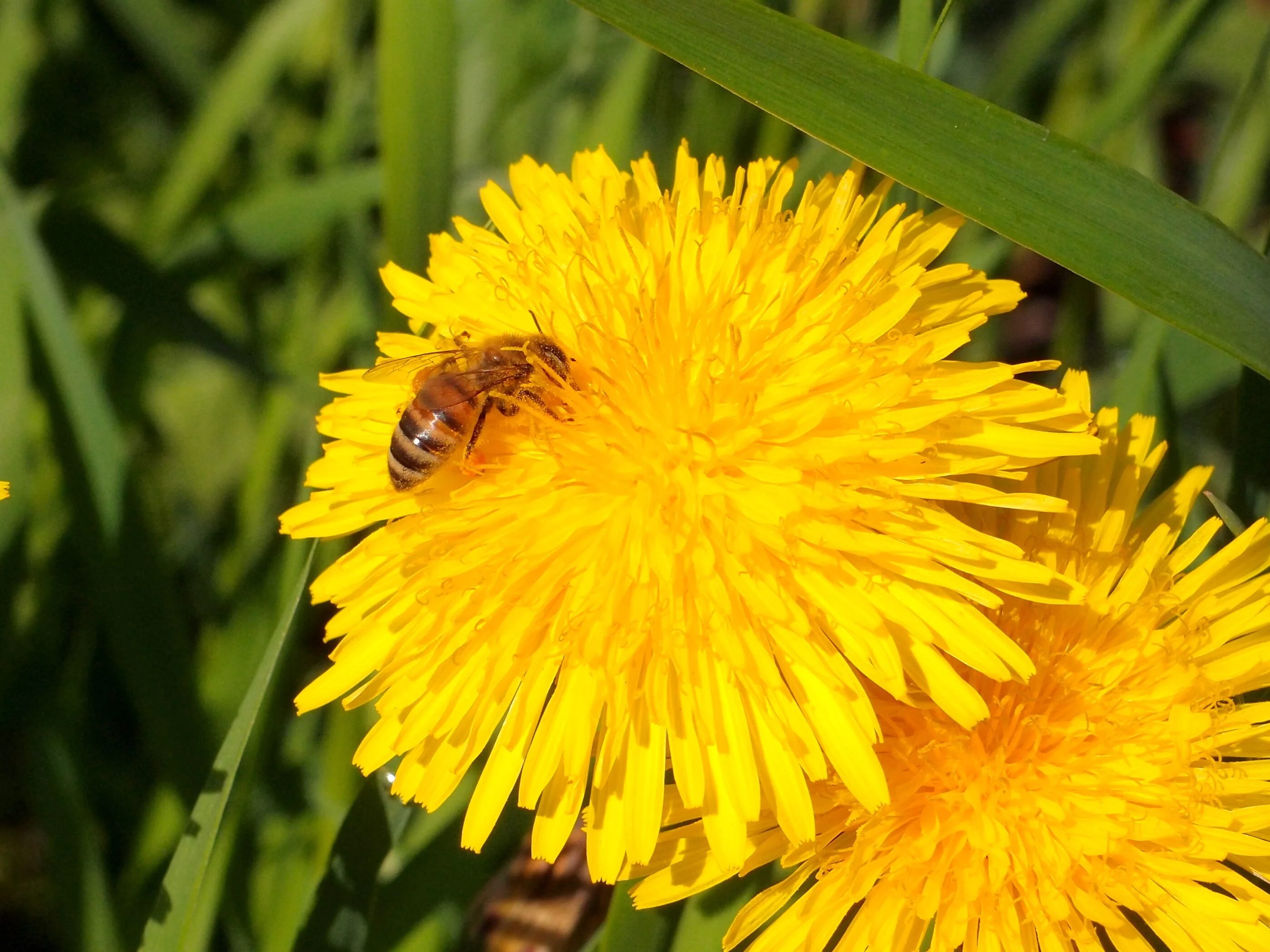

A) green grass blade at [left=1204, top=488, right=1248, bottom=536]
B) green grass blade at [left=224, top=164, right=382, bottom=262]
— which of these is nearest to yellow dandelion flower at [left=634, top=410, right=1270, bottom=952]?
green grass blade at [left=1204, top=488, right=1248, bottom=536]

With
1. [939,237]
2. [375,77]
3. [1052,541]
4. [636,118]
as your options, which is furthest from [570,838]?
[375,77]

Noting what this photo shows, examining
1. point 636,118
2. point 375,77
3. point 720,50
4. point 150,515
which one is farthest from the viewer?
point 375,77

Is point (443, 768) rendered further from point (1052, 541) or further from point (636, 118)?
point (636, 118)

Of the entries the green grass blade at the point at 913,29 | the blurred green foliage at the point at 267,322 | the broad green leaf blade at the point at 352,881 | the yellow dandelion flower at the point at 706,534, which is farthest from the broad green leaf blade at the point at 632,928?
the green grass blade at the point at 913,29

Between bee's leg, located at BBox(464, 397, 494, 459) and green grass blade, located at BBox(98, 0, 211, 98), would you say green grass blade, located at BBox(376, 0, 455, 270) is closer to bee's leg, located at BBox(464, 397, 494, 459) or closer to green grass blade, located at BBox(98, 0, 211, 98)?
bee's leg, located at BBox(464, 397, 494, 459)

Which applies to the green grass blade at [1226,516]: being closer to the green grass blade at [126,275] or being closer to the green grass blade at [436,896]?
the green grass blade at [436,896]

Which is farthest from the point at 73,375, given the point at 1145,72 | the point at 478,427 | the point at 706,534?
the point at 1145,72
